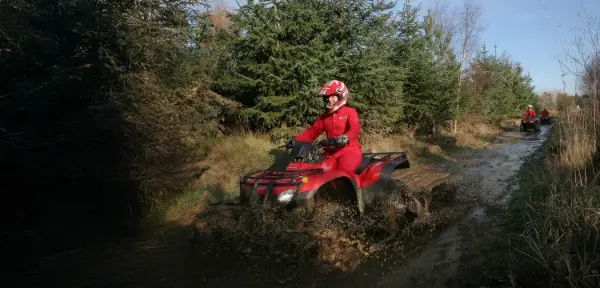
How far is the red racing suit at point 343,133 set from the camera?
531cm

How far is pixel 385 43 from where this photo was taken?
1478cm

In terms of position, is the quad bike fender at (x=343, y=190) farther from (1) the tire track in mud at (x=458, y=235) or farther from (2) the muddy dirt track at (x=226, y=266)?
(1) the tire track in mud at (x=458, y=235)

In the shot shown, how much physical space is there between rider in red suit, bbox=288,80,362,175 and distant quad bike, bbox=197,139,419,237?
158 mm

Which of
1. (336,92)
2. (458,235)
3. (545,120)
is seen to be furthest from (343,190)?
(545,120)

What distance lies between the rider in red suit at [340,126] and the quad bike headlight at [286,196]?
112cm

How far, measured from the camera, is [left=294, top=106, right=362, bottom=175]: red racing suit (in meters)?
5.31

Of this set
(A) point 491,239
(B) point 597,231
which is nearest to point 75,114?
(A) point 491,239

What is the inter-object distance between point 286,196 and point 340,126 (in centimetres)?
175

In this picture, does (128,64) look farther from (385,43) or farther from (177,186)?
(385,43)

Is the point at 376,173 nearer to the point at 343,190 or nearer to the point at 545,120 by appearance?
the point at 343,190

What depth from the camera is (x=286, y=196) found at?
4.33 m

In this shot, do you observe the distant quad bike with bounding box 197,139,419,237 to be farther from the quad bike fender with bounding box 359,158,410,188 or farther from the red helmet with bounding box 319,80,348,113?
the red helmet with bounding box 319,80,348,113

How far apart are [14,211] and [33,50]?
9.42 ft

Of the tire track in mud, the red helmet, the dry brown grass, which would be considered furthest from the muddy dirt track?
the red helmet
